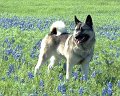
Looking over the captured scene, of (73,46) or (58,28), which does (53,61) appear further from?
(73,46)

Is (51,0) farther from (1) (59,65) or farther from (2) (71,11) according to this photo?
(1) (59,65)

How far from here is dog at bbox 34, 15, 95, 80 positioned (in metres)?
7.84

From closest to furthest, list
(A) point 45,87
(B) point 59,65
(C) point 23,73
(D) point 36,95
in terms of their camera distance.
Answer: (D) point 36,95 < (A) point 45,87 < (C) point 23,73 < (B) point 59,65

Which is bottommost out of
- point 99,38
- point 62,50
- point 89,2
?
point 89,2

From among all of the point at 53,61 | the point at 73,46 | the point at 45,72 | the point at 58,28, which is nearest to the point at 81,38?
the point at 73,46

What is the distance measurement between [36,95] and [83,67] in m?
2.41

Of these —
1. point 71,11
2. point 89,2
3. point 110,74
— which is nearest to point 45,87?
point 110,74

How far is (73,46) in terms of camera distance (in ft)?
26.5

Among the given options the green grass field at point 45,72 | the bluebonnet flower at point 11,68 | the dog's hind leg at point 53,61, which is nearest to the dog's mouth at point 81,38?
the green grass field at point 45,72

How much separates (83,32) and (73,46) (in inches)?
17.7

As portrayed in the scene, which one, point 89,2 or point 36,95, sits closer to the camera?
point 36,95

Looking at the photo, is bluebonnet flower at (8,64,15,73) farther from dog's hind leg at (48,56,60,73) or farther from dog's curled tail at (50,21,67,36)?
dog's curled tail at (50,21,67,36)

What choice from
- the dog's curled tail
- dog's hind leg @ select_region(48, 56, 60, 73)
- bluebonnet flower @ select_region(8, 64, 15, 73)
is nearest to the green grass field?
bluebonnet flower @ select_region(8, 64, 15, 73)

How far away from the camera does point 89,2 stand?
36719mm
